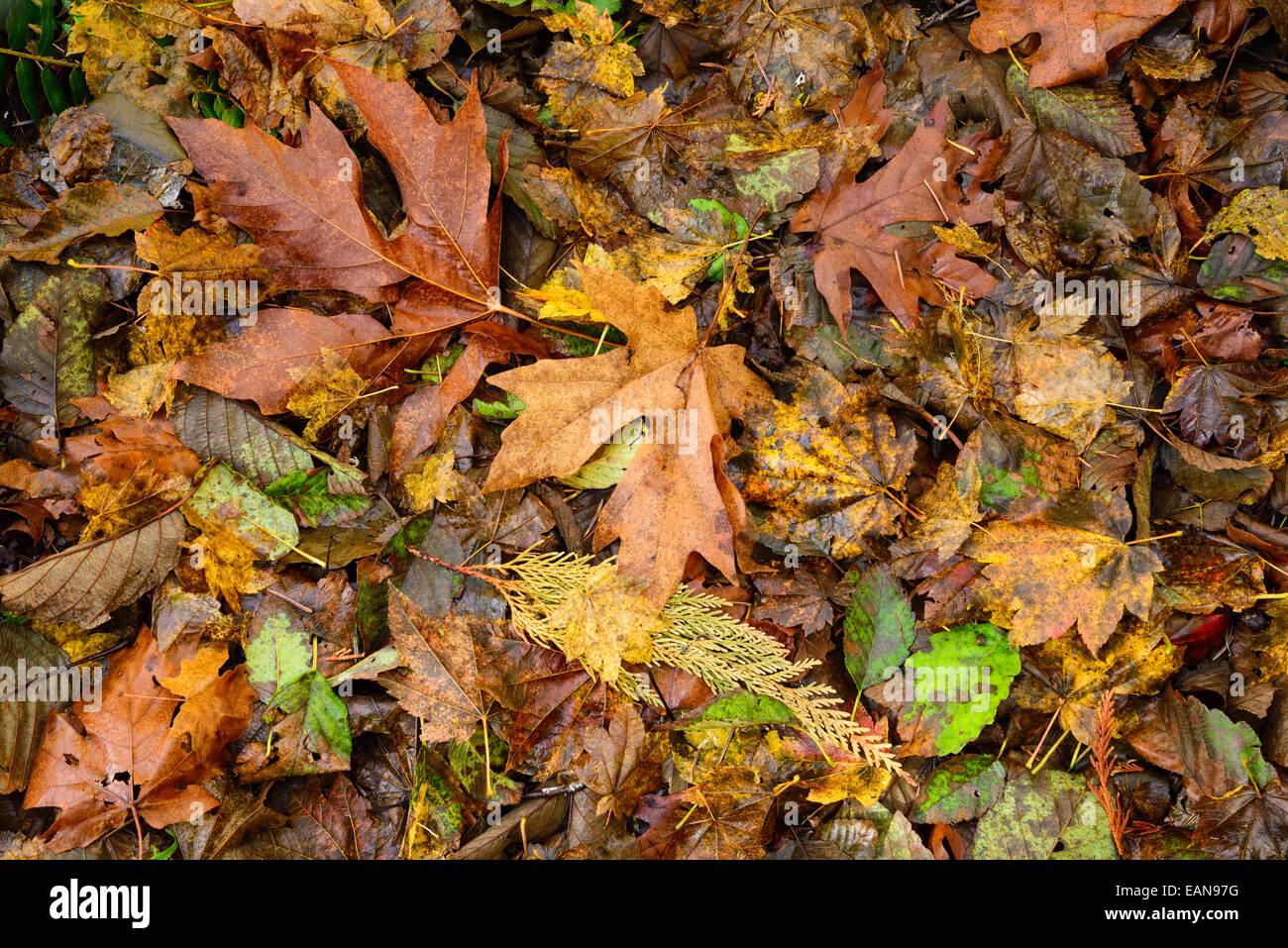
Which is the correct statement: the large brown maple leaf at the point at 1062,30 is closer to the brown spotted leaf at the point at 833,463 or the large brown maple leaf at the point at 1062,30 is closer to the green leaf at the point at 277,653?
the brown spotted leaf at the point at 833,463

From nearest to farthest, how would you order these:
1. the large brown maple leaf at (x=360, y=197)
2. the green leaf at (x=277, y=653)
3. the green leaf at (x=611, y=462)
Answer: the large brown maple leaf at (x=360, y=197) < the green leaf at (x=611, y=462) < the green leaf at (x=277, y=653)

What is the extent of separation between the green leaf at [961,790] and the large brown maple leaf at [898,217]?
1.44 metres

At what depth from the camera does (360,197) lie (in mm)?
2318

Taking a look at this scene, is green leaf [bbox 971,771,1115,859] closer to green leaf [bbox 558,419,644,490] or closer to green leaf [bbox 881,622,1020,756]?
green leaf [bbox 881,622,1020,756]

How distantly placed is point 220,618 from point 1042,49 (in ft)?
10.6

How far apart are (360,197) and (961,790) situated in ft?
A: 8.71

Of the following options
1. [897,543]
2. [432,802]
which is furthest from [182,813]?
[897,543]

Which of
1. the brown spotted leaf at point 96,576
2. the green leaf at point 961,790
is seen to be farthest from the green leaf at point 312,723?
the green leaf at point 961,790

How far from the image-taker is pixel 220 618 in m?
2.49

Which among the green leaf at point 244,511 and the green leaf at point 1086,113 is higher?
the green leaf at point 1086,113

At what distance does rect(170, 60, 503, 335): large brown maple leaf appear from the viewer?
7.38 feet

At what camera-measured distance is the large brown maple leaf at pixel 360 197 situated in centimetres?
225

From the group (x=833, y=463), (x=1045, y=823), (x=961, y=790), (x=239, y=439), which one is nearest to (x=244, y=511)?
(x=239, y=439)

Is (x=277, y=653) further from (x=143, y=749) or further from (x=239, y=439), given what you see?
(x=239, y=439)
